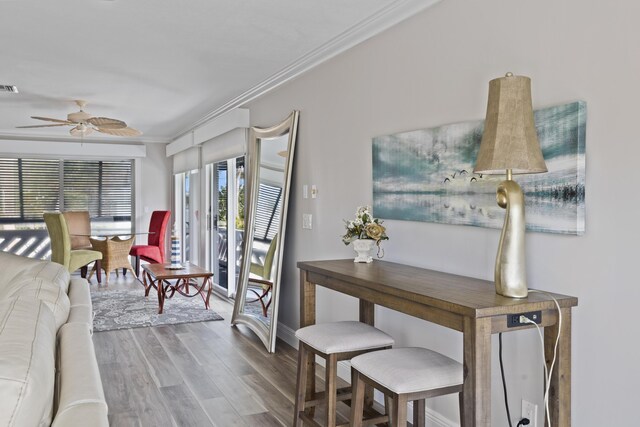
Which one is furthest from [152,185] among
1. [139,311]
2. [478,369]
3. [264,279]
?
[478,369]

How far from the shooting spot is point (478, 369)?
5.98ft

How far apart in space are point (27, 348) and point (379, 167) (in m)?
2.42

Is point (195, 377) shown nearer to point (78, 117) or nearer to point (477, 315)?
point (477, 315)

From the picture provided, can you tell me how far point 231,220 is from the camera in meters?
6.63

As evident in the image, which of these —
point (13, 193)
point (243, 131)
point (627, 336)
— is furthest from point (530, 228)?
point (13, 193)

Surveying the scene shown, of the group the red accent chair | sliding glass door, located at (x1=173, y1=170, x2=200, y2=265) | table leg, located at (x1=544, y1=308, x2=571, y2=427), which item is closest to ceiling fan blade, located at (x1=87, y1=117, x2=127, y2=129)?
sliding glass door, located at (x1=173, y1=170, x2=200, y2=265)

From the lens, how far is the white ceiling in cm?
307

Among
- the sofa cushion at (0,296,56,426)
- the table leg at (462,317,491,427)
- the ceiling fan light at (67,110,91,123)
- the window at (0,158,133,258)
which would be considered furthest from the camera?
the window at (0,158,133,258)

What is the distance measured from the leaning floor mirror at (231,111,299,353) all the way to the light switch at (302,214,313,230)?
0.64ft

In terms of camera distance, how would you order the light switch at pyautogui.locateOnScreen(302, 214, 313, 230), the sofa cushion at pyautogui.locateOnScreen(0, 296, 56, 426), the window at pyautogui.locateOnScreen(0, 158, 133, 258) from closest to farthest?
the sofa cushion at pyautogui.locateOnScreen(0, 296, 56, 426)
the light switch at pyautogui.locateOnScreen(302, 214, 313, 230)
the window at pyautogui.locateOnScreen(0, 158, 133, 258)

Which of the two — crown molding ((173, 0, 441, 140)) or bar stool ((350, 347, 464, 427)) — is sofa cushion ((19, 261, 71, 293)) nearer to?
bar stool ((350, 347, 464, 427))

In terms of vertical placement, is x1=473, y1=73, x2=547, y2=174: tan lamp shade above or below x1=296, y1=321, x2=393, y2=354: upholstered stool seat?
above

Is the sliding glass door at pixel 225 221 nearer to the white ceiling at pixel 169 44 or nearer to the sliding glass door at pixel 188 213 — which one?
the sliding glass door at pixel 188 213

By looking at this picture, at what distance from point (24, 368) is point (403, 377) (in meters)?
1.40
